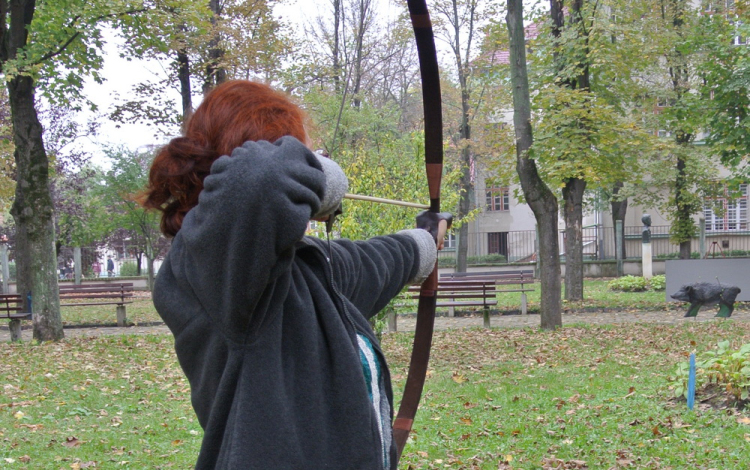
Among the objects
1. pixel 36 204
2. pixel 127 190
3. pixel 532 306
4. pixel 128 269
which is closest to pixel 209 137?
pixel 36 204

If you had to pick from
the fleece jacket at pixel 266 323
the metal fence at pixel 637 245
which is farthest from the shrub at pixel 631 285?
the fleece jacket at pixel 266 323

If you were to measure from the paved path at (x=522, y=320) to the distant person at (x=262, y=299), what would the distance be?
1115cm

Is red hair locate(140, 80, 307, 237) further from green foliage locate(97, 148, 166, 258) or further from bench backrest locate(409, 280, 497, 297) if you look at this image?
green foliage locate(97, 148, 166, 258)

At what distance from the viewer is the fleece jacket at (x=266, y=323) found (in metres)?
1.26

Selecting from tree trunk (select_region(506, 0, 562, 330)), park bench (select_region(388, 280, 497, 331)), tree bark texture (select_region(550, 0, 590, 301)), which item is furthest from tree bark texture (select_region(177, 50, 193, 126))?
tree bark texture (select_region(550, 0, 590, 301))

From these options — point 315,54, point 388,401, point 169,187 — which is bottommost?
point 388,401

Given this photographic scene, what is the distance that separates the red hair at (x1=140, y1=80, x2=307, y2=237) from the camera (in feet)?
4.80

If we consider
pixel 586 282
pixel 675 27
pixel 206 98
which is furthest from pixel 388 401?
pixel 586 282

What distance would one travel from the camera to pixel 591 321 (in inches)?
519

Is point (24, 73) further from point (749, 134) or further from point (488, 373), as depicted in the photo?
point (749, 134)

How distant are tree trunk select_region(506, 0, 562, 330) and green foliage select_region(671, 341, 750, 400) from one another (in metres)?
4.82

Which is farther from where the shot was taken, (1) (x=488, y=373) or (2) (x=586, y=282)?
(2) (x=586, y=282)

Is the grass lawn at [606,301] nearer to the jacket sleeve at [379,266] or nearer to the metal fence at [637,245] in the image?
the metal fence at [637,245]

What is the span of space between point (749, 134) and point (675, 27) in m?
6.70
